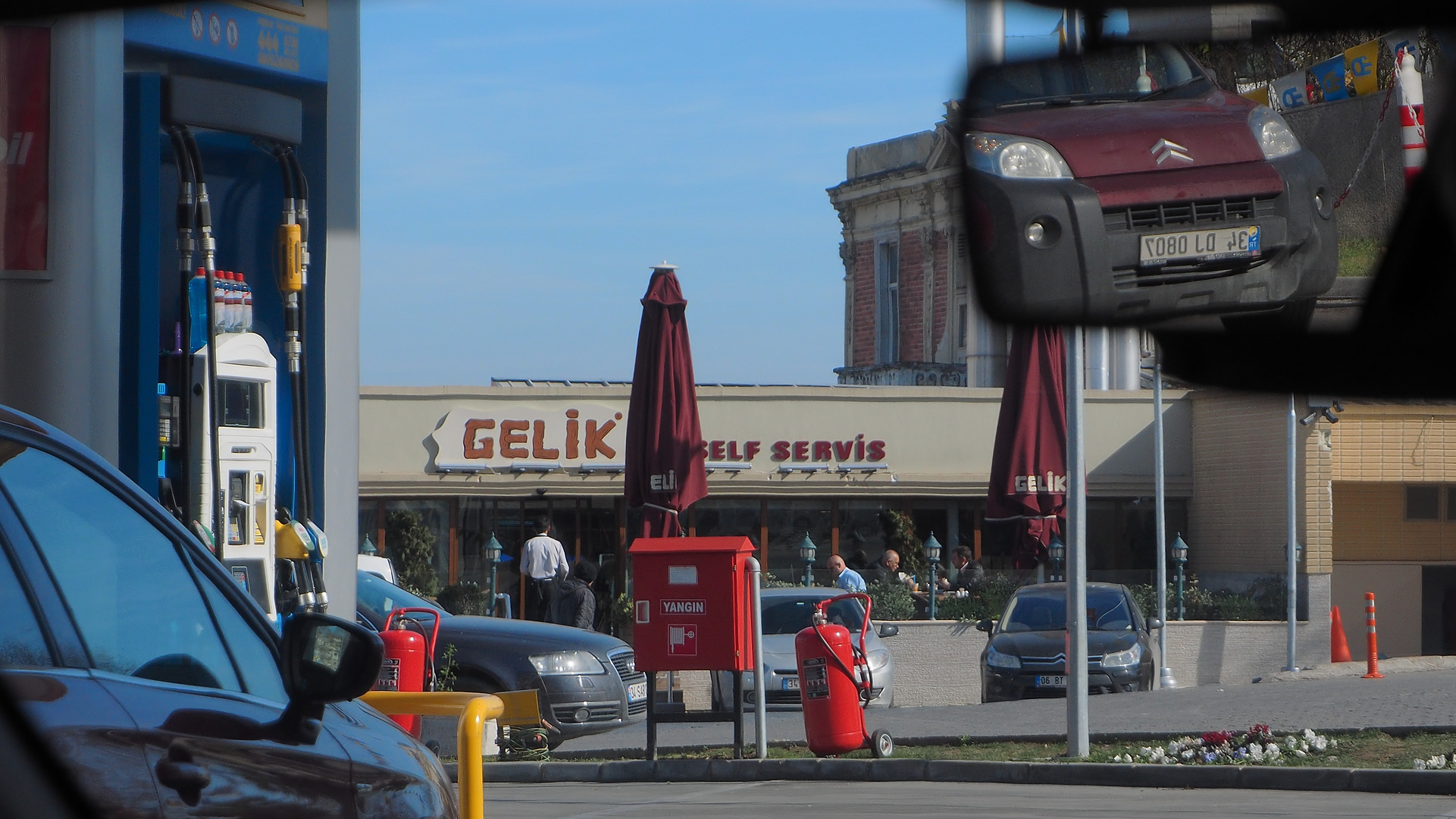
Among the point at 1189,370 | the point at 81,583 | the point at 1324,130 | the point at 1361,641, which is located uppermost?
the point at 1324,130

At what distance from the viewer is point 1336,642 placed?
70.5 ft

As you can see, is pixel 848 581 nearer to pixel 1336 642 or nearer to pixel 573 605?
pixel 573 605

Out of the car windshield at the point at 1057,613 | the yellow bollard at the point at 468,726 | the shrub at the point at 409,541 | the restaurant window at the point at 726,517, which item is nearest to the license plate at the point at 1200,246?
the yellow bollard at the point at 468,726

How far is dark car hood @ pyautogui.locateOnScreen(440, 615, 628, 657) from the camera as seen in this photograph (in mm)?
12789

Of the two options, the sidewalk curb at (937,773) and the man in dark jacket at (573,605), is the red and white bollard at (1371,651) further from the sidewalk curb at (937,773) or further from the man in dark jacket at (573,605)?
the man in dark jacket at (573,605)

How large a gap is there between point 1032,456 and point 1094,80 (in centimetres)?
1560

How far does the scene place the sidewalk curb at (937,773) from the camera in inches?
429

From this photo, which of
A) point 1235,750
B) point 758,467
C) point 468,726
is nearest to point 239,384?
point 468,726

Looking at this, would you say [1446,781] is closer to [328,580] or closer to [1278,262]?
[328,580]

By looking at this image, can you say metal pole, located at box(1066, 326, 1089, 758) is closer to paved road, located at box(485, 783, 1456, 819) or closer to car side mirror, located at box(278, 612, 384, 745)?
paved road, located at box(485, 783, 1456, 819)

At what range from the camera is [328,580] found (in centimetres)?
795

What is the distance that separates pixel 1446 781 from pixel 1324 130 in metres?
10.6

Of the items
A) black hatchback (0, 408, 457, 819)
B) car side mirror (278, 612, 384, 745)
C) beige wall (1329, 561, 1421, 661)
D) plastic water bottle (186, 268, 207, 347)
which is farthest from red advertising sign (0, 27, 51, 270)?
beige wall (1329, 561, 1421, 661)

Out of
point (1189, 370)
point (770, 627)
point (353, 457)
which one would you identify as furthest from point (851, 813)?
→ point (1189, 370)
